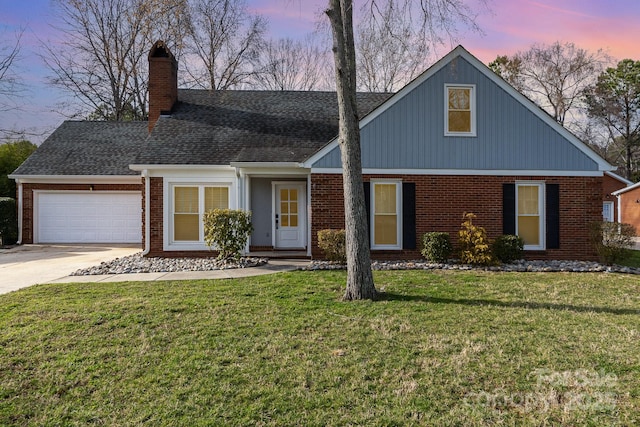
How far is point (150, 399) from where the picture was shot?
3557mm

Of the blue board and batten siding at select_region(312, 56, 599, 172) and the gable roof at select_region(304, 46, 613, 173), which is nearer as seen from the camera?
the gable roof at select_region(304, 46, 613, 173)

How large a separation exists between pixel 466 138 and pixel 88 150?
50.5 ft

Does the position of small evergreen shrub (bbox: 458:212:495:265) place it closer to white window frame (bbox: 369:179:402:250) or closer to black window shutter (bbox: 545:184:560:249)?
white window frame (bbox: 369:179:402:250)

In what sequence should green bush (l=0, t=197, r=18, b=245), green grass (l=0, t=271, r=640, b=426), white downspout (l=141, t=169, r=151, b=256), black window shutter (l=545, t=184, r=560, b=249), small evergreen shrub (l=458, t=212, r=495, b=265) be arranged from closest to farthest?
1. green grass (l=0, t=271, r=640, b=426)
2. small evergreen shrub (l=458, t=212, r=495, b=265)
3. black window shutter (l=545, t=184, r=560, b=249)
4. white downspout (l=141, t=169, r=151, b=256)
5. green bush (l=0, t=197, r=18, b=245)

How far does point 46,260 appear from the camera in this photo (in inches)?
480

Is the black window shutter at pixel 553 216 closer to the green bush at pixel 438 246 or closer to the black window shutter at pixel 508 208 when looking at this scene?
the black window shutter at pixel 508 208

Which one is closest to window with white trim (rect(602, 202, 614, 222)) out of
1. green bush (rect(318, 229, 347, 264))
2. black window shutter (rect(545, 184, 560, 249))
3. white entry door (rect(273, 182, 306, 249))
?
black window shutter (rect(545, 184, 560, 249))

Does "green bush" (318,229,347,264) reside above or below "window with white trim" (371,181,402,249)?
below

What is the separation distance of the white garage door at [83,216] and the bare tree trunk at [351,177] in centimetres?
1272

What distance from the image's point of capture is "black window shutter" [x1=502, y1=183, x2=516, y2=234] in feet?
38.6

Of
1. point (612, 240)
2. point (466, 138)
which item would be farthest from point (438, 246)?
point (612, 240)

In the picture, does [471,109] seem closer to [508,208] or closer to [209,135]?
[508,208]

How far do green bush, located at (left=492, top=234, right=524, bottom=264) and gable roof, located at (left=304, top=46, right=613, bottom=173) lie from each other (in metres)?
1.98

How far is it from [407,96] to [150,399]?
10.1 metres
